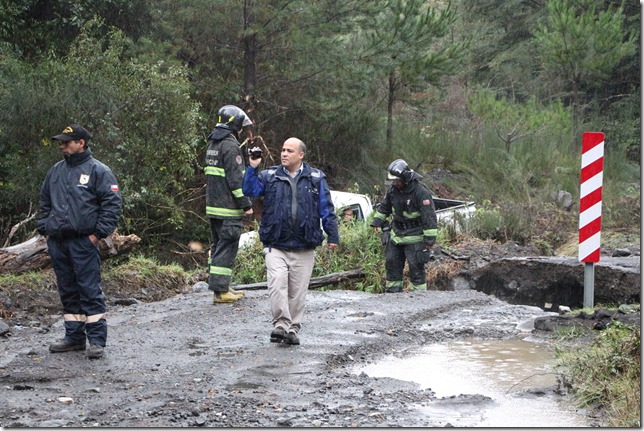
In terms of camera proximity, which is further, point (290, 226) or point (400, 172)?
point (400, 172)

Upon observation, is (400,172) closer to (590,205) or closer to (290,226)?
(590,205)

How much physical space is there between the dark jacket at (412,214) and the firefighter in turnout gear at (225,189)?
8.93 ft

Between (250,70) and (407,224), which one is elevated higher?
(250,70)

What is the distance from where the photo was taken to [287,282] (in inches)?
351

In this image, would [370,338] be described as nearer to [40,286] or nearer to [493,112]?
[40,286]

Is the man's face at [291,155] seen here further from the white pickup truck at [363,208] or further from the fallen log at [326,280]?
the white pickup truck at [363,208]

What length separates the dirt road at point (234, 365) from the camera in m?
6.32

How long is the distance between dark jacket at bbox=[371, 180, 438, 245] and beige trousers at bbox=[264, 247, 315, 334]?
3903mm

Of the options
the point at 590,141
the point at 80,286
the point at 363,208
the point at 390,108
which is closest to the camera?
the point at 80,286

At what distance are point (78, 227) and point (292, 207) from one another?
1.95 m

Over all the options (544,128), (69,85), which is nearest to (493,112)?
(544,128)

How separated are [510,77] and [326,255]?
22756 mm

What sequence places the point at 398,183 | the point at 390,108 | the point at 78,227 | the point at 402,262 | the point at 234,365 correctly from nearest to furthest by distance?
the point at 234,365
the point at 78,227
the point at 398,183
the point at 402,262
the point at 390,108

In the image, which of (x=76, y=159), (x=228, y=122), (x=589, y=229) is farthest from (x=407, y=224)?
(x=76, y=159)
